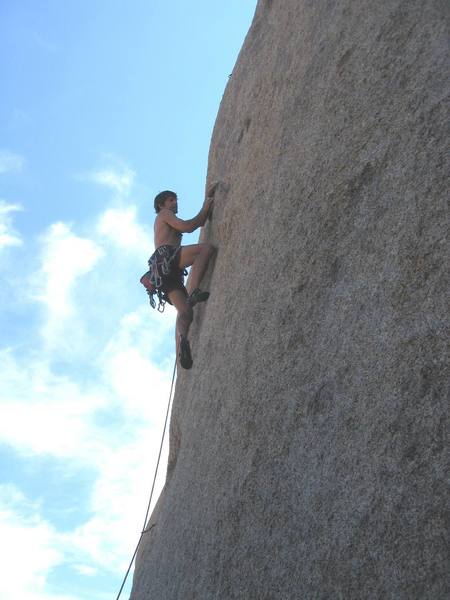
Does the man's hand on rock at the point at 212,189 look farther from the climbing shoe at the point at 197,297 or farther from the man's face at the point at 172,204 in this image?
the climbing shoe at the point at 197,297

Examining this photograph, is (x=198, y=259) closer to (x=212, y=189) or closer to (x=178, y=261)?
(x=178, y=261)

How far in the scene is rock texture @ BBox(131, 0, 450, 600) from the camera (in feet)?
9.77

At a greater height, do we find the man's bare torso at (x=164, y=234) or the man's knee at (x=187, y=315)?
the man's bare torso at (x=164, y=234)

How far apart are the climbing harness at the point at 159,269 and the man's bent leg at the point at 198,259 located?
12.1 inches

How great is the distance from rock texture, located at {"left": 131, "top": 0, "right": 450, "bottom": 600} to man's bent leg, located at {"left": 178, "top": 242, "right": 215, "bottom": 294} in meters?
0.72

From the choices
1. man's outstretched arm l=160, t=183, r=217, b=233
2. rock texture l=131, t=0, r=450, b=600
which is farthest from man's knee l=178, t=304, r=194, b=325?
man's outstretched arm l=160, t=183, r=217, b=233

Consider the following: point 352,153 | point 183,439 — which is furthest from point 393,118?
point 183,439

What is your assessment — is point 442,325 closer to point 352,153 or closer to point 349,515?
point 349,515

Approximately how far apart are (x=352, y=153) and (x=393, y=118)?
354 mm

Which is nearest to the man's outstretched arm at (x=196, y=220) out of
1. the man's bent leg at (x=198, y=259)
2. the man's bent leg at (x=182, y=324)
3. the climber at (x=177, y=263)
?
the climber at (x=177, y=263)

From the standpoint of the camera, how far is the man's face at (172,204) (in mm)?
7734

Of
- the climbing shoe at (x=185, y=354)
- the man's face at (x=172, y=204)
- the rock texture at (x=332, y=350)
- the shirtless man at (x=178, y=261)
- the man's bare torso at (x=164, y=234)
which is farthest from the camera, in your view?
the man's face at (x=172, y=204)

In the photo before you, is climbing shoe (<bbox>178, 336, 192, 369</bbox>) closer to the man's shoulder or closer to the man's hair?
the man's shoulder

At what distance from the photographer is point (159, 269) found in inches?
281
